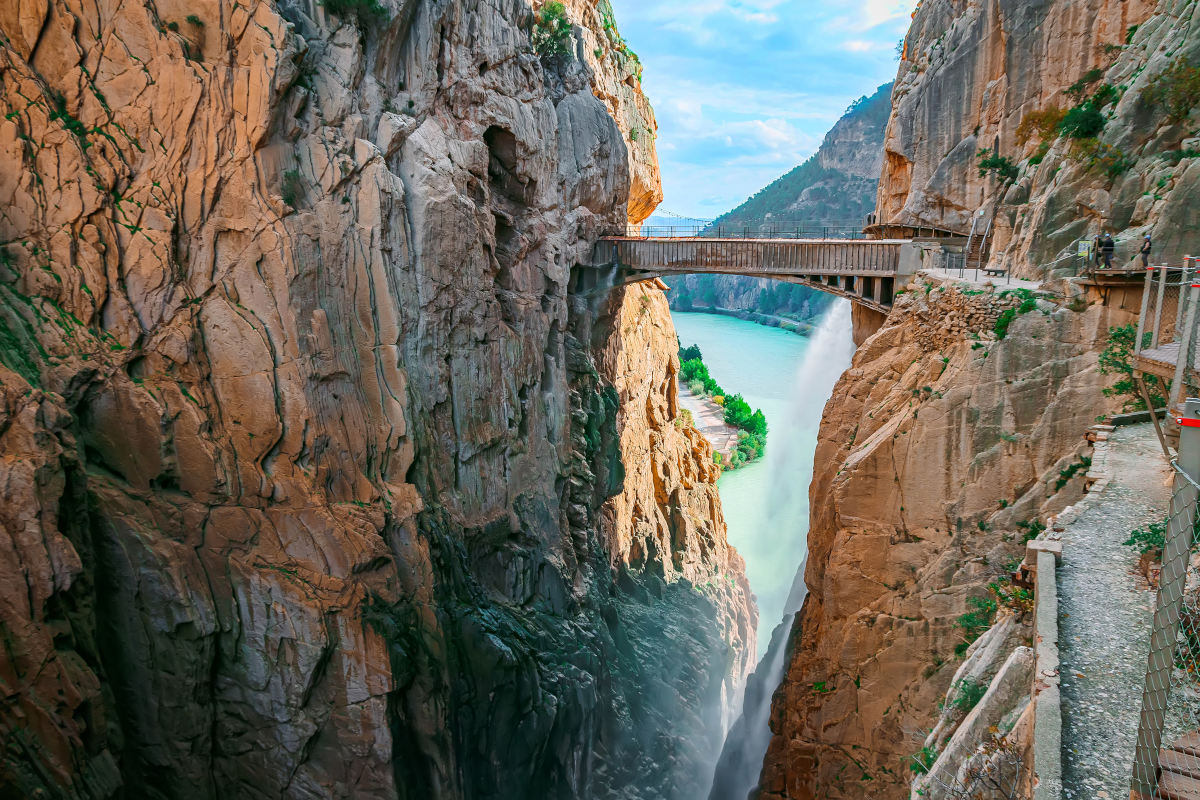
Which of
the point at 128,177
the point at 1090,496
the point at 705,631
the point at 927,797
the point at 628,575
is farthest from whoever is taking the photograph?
the point at 705,631

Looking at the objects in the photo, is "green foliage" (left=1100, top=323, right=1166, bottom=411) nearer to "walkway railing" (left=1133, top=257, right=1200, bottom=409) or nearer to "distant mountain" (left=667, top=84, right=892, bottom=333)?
"walkway railing" (left=1133, top=257, right=1200, bottom=409)

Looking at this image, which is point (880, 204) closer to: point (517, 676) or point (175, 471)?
point (517, 676)

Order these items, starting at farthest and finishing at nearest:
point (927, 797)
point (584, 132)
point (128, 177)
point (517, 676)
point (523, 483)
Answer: point (584, 132) → point (523, 483) → point (517, 676) → point (128, 177) → point (927, 797)

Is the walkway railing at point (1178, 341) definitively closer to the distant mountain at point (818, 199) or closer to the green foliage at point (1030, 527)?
the green foliage at point (1030, 527)

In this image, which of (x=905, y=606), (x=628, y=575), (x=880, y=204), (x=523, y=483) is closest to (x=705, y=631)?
(x=628, y=575)

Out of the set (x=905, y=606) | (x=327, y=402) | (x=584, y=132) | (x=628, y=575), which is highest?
(x=584, y=132)

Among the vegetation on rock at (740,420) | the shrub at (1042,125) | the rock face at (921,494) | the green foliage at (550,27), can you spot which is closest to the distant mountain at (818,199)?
the vegetation on rock at (740,420)
